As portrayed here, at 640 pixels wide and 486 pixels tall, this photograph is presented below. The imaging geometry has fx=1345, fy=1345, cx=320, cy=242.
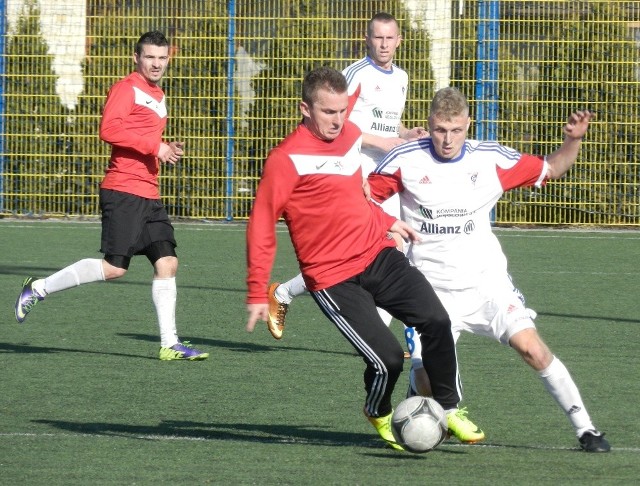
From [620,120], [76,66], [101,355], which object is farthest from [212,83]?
[101,355]

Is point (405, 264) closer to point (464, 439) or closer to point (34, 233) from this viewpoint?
point (464, 439)

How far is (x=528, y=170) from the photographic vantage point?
602 cm

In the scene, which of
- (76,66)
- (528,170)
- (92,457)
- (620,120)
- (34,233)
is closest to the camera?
(92,457)

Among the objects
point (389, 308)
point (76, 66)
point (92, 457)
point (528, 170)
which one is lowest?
point (92, 457)

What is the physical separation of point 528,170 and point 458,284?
23.9 inches

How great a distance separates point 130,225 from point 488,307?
3.17 m

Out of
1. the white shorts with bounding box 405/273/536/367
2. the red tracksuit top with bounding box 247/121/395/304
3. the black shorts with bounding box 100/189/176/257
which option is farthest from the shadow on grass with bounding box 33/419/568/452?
the black shorts with bounding box 100/189/176/257

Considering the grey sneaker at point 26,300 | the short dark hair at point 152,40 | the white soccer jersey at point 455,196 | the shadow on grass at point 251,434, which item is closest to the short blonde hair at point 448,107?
the white soccer jersey at point 455,196

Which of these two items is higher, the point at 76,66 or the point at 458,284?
the point at 76,66

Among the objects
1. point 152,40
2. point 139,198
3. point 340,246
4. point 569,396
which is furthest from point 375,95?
point 569,396

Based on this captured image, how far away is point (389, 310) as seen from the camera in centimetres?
578

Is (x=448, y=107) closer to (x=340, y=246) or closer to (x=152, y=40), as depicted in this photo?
(x=340, y=246)

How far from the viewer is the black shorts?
27.5 ft

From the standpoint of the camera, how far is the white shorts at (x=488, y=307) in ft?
19.0
